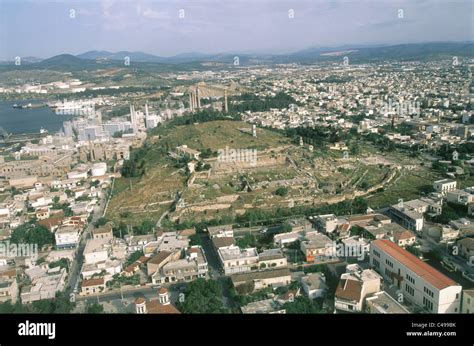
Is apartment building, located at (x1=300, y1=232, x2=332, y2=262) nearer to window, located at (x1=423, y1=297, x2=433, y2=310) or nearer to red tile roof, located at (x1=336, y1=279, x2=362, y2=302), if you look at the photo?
red tile roof, located at (x1=336, y1=279, x2=362, y2=302)

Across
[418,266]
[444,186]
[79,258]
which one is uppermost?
[418,266]

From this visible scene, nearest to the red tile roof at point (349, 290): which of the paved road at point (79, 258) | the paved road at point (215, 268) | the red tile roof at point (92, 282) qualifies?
the paved road at point (215, 268)

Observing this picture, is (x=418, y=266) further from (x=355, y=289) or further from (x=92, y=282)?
(x=92, y=282)

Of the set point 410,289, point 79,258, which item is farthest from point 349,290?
point 79,258

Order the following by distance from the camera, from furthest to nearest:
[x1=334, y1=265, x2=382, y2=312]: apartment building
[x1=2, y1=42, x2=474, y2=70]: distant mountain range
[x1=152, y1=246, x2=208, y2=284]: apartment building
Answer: [x1=2, y1=42, x2=474, y2=70]: distant mountain range → [x1=152, y1=246, x2=208, y2=284]: apartment building → [x1=334, y1=265, x2=382, y2=312]: apartment building

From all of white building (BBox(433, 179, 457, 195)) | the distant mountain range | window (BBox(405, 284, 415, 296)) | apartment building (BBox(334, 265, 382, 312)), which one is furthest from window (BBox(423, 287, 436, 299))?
the distant mountain range

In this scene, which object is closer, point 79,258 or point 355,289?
point 355,289

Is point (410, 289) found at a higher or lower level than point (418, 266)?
lower

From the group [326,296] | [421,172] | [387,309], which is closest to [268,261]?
[326,296]
